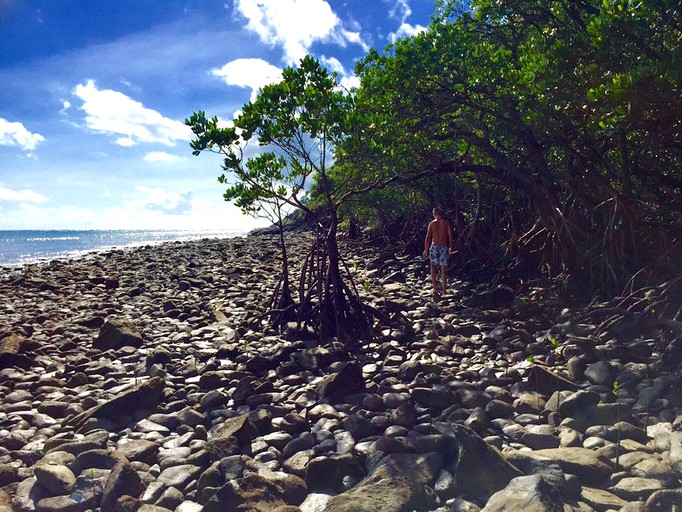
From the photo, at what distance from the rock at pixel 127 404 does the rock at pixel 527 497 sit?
14.6ft

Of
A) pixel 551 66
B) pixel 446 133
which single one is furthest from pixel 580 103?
pixel 446 133

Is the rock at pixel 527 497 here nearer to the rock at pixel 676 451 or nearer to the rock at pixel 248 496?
the rock at pixel 676 451

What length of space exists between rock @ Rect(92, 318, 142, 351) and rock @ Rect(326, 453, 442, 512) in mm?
6724

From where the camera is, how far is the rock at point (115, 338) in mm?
9523

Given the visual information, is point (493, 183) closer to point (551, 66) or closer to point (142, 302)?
point (551, 66)

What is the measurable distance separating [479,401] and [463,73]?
7.97 meters

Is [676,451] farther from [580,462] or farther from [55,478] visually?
[55,478]

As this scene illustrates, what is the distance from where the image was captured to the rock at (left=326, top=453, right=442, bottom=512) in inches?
148

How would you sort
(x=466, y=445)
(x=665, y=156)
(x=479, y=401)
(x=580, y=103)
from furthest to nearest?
(x=665, y=156) < (x=580, y=103) < (x=479, y=401) < (x=466, y=445)

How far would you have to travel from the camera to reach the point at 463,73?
11289mm

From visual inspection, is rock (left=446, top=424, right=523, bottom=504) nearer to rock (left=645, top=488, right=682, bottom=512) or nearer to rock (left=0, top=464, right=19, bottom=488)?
rock (left=645, top=488, right=682, bottom=512)

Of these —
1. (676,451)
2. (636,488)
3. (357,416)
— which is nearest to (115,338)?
(357,416)

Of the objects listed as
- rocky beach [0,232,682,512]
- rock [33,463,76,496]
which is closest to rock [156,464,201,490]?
rocky beach [0,232,682,512]

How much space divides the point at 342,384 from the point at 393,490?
263 cm
